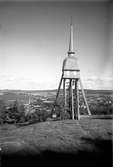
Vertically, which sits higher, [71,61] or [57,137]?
[71,61]

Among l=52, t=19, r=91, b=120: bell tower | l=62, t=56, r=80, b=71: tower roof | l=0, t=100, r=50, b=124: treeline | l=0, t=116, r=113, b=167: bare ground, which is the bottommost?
l=0, t=116, r=113, b=167: bare ground

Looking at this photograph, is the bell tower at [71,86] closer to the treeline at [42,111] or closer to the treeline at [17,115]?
the treeline at [42,111]

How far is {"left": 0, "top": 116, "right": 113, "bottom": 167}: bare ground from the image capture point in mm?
2945

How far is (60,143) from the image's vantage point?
3.02 metres

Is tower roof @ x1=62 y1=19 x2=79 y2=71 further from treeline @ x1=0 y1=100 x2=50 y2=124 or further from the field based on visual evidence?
treeline @ x1=0 y1=100 x2=50 y2=124

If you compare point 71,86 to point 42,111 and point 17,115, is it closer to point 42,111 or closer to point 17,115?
point 42,111

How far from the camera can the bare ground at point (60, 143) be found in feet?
9.66

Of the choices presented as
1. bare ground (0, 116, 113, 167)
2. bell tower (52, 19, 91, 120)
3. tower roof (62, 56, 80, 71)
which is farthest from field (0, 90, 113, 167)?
tower roof (62, 56, 80, 71)

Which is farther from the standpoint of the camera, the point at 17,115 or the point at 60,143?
the point at 17,115

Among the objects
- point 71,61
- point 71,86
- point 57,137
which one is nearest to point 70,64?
point 71,61

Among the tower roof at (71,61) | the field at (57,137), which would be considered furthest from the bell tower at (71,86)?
the field at (57,137)

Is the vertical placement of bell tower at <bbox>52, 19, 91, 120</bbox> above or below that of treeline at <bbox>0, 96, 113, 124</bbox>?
above

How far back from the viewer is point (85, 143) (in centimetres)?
297

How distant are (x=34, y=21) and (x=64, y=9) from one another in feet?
1.56
